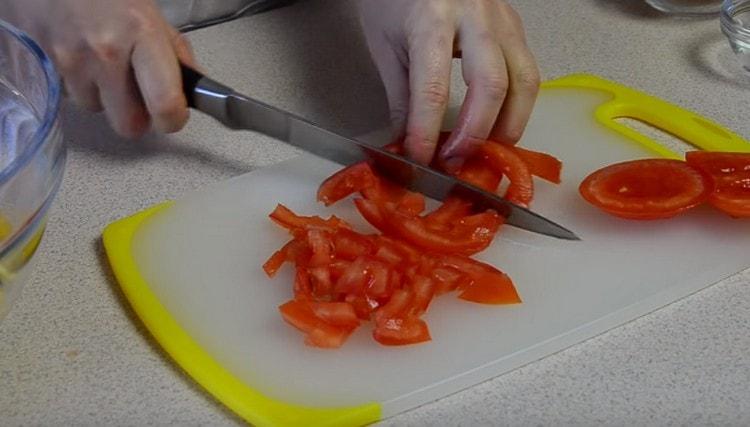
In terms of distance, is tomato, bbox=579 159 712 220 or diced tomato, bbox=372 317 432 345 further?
tomato, bbox=579 159 712 220

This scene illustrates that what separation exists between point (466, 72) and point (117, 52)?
368 mm

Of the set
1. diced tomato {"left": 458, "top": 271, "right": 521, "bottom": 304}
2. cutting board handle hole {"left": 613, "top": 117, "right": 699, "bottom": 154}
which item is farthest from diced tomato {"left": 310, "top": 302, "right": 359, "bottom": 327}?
cutting board handle hole {"left": 613, "top": 117, "right": 699, "bottom": 154}

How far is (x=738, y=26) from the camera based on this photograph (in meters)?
1.37

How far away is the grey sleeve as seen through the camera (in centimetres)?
147

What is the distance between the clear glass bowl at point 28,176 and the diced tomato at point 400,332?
31cm

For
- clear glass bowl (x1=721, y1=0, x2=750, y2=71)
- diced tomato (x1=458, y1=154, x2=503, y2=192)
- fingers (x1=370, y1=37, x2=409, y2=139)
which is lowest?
diced tomato (x1=458, y1=154, x2=503, y2=192)

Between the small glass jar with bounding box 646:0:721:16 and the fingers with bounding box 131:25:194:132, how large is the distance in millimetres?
823

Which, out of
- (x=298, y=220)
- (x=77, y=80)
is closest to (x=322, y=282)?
(x=298, y=220)

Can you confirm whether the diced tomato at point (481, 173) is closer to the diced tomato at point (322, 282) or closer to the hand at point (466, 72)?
the hand at point (466, 72)

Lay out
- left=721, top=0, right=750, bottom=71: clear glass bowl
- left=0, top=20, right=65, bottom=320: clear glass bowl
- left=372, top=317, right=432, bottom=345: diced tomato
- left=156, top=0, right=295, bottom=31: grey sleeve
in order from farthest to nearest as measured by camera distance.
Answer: left=156, top=0, right=295, bottom=31: grey sleeve < left=721, top=0, right=750, bottom=71: clear glass bowl < left=372, top=317, right=432, bottom=345: diced tomato < left=0, top=20, right=65, bottom=320: clear glass bowl

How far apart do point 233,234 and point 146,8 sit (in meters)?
0.25

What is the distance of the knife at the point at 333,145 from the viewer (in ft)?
3.50

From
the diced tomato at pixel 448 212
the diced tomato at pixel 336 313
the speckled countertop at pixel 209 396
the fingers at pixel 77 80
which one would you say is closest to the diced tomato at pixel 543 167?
the diced tomato at pixel 448 212

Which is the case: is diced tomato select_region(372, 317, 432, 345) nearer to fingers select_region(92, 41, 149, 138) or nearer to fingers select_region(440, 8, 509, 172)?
fingers select_region(440, 8, 509, 172)
